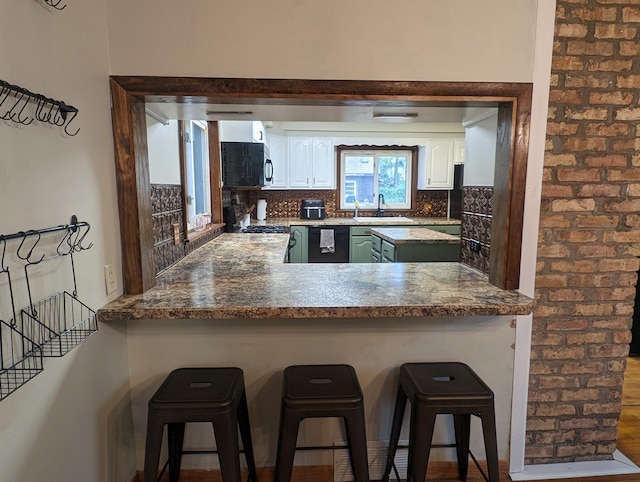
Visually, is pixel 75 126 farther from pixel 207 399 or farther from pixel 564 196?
pixel 564 196

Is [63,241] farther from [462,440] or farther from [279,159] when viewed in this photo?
[279,159]

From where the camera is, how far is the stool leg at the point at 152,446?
128cm

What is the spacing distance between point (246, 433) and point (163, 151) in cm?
152

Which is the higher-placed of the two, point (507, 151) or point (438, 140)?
point (438, 140)

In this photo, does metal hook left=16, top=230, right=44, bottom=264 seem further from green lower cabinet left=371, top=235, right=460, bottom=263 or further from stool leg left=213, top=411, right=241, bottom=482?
green lower cabinet left=371, top=235, right=460, bottom=263

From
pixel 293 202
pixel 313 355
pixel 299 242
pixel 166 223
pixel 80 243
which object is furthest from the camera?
→ pixel 293 202

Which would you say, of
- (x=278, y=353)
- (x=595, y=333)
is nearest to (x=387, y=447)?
(x=278, y=353)

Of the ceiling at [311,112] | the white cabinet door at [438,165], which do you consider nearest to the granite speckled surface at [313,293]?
the ceiling at [311,112]

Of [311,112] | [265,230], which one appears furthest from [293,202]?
[311,112]

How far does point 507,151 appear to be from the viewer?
161cm

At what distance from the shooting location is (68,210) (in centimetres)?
119

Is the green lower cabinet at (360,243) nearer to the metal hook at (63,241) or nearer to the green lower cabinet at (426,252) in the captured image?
the green lower cabinet at (426,252)

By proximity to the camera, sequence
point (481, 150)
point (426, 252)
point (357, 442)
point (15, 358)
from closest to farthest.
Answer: point (15, 358) → point (357, 442) → point (481, 150) → point (426, 252)

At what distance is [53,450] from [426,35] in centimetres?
200
